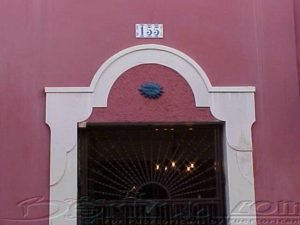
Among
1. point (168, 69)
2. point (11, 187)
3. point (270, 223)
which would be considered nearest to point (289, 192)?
point (270, 223)

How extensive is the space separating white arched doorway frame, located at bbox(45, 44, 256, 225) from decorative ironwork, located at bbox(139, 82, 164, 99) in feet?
1.14

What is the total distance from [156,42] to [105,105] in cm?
115

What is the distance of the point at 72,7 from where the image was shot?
28.4 ft

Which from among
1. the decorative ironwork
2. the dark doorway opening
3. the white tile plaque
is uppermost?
the white tile plaque

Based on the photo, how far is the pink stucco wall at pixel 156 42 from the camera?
8.31 m

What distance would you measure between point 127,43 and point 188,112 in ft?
4.20

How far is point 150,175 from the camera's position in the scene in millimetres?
8633

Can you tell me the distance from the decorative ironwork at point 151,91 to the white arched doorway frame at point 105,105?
35cm

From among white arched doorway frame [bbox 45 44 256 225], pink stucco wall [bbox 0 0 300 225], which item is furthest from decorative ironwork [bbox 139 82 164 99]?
pink stucco wall [bbox 0 0 300 225]

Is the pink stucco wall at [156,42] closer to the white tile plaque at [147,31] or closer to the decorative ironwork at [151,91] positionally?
the white tile plaque at [147,31]

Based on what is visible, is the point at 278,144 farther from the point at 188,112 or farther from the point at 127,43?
the point at 127,43

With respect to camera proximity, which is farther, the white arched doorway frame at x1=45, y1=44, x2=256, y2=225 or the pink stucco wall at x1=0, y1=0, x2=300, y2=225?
the pink stucco wall at x1=0, y1=0, x2=300, y2=225

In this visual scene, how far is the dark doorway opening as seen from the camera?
8.46m

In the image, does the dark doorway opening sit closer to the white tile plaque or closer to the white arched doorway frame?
the white arched doorway frame
